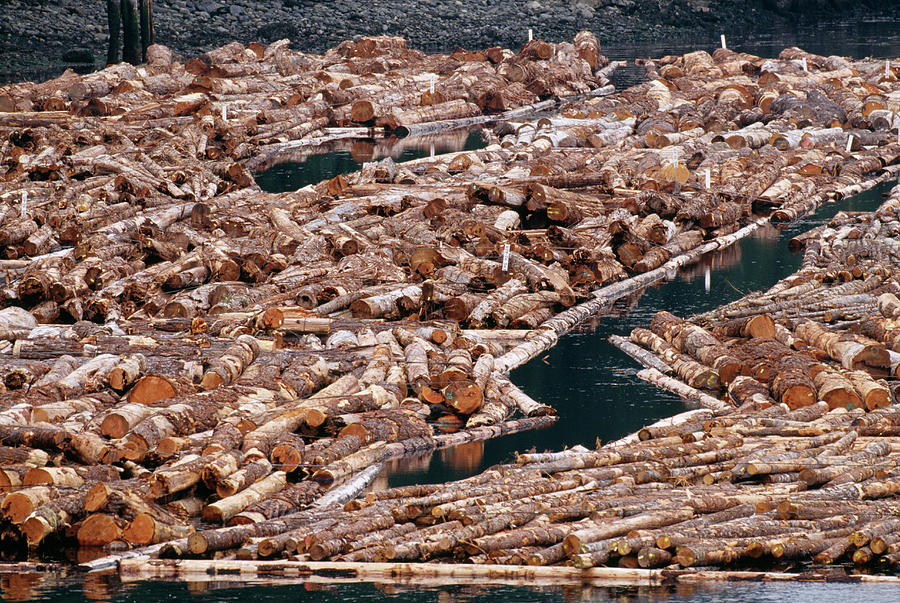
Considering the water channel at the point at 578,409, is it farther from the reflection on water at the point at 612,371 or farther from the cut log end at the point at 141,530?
the cut log end at the point at 141,530

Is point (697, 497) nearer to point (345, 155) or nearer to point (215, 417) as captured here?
point (215, 417)

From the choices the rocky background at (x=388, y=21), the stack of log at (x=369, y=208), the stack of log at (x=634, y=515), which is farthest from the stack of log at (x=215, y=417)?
the rocky background at (x=388, y=21)

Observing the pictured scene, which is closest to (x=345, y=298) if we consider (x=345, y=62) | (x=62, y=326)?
(x=62, y=326)

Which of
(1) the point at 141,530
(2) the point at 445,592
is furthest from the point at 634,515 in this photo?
(1) the point at 141,530

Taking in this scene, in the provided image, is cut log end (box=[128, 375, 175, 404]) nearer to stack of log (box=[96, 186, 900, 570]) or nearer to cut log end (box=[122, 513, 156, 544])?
cut log end (box=[122, 513, 156, 544])

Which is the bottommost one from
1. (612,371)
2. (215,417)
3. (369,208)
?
(612,371)

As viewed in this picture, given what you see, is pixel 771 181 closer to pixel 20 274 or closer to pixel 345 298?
pixel 345 298
